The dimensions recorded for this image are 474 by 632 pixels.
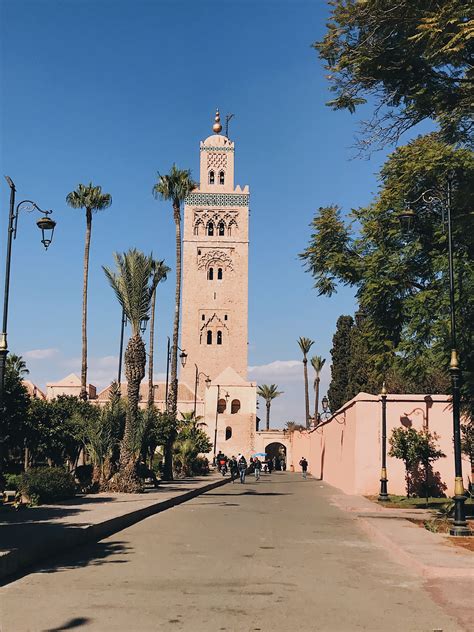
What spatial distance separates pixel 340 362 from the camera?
208 feet

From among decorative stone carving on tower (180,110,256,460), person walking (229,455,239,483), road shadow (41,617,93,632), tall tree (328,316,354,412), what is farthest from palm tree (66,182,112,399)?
decorative stone carving on tower (180,110,256,460)

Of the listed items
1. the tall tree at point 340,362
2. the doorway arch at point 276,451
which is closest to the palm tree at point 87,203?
the tall tree at point 340,362

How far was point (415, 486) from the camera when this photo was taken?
27.9 meters

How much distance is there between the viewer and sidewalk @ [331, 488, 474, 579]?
9820mm

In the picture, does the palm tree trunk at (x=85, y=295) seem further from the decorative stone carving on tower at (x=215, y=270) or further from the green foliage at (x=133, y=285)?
the decorative stone carving on tower at (x=215, y=270)

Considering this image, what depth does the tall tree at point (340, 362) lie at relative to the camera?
6192 centimetres

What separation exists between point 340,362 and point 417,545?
51.5m

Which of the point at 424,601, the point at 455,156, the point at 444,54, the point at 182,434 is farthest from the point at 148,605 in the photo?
the point at 182,434

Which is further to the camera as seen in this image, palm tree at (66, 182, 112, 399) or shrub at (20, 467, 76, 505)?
palm tree at (66, 182, 112, 399)

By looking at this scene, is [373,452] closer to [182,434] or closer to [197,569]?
[197,569]

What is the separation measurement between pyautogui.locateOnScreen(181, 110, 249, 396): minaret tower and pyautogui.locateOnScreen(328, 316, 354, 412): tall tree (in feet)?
90.7

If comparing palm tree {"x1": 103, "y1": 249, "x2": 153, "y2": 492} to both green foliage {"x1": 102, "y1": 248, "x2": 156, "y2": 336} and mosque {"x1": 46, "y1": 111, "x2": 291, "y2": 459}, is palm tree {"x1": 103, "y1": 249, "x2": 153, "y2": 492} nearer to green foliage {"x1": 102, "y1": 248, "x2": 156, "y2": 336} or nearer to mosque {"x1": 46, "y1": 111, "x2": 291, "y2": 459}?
green foliage {"x1": 102, "y1": 248, "x2": 156, "y2": 336}

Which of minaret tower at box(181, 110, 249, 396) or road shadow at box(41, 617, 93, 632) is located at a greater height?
minaret tower at box(181, 110, 249, 396)

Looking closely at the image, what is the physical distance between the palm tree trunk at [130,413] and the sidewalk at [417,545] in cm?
864
